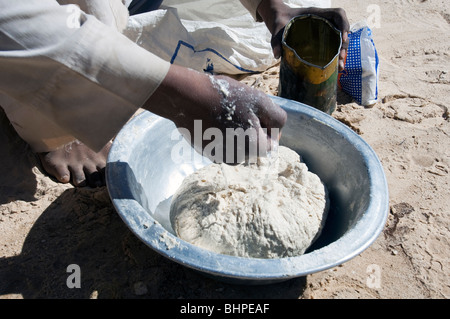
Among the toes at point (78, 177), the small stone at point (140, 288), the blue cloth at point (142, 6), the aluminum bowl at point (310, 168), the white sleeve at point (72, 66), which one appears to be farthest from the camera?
the blue cloth at point (142, 6)

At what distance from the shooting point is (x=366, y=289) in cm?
164

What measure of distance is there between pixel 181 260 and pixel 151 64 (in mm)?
600

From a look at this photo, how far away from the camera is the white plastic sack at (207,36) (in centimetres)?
262

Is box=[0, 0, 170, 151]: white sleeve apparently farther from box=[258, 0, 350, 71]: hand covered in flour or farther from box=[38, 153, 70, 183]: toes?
box=[258, 0, 350, 71]: hand covered in flour

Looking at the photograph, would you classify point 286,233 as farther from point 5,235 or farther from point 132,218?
point 5,235

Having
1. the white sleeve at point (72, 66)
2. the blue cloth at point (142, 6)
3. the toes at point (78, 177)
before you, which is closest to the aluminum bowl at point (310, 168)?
the white sleeve at point (72, 66)

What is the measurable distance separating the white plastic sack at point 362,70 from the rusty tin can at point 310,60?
1.10 feet

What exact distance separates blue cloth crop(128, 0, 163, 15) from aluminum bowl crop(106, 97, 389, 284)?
1.30 metres

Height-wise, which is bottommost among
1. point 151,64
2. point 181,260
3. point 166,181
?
point 166,181

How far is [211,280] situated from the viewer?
1.64 metres

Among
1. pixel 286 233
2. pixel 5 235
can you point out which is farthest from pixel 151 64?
pixel 5 235

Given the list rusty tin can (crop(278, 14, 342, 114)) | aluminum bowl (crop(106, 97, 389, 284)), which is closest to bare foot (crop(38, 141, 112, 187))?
aluminum bowl (crop(106, 97, 389, 284))

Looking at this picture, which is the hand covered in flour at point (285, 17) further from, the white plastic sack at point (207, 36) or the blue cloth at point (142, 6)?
the blue cloth at point (142, 6)

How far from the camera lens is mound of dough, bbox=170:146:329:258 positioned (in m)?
1.48
